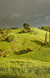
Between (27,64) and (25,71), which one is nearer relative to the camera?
(25,71)

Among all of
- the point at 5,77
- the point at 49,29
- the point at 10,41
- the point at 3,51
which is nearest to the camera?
the point at 5,77

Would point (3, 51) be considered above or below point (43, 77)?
below

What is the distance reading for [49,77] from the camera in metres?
7.21

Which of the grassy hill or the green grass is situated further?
the grassy hill

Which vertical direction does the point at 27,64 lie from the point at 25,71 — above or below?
below

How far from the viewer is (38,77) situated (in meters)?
7.09

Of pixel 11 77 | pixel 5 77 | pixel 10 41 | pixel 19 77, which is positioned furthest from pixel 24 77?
pixel 10 41

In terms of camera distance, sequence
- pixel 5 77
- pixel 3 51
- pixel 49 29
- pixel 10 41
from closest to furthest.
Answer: pixel 5 77, pixel 3 51, pixel 10 41, pixel 49 29

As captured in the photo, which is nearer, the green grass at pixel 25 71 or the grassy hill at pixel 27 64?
the green grass at pixel 25 71

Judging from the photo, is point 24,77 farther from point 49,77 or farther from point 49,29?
point 49,29

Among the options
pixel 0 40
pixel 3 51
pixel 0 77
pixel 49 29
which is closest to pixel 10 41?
pixel 0 40

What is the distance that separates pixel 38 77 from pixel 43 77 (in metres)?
0.66

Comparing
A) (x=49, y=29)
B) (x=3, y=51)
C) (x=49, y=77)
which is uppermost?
(x=49, y=29)

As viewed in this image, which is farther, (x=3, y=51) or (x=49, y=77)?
(x=3, y=51)
